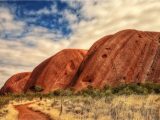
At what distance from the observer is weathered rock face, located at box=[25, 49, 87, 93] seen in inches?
2534

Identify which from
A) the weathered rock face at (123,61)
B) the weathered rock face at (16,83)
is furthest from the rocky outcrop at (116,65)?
the weathered rock face at (16,83)

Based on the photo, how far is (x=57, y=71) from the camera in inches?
2635

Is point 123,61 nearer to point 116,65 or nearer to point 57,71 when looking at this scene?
point 116,65

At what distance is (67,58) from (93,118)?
160 ft

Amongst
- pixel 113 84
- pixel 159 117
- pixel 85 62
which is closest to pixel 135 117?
pixel 159 117

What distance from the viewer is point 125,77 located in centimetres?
5278

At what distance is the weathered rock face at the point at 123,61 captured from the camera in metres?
52.2

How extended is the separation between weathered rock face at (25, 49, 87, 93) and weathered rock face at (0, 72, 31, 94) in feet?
22.2

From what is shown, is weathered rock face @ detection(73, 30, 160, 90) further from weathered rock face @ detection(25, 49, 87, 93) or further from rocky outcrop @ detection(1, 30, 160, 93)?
weathered rock face @ detection(25, 49, 87, 93)

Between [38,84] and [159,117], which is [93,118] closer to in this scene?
[159,117]

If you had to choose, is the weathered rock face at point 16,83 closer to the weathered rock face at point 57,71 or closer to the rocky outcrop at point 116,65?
the weathered rock face at point 57,71

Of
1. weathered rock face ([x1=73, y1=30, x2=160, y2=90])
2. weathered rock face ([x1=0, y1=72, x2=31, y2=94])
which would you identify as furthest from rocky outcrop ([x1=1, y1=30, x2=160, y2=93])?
weathered rock face ([x1=0, y1=72, x2=31, y2=94])

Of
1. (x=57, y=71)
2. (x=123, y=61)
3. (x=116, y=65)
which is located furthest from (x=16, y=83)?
(x=123, y=61)

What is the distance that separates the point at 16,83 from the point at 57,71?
17.9 metres
